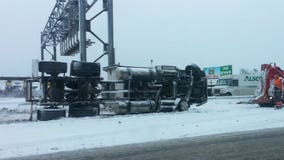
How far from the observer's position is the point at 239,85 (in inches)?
2484

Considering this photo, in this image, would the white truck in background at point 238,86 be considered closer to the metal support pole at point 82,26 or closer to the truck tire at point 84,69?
the metal support pole at point 82,26

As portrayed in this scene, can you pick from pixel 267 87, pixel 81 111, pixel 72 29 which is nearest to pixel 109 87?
pixel 81 111

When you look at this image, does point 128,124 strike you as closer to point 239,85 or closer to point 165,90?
point 165,90

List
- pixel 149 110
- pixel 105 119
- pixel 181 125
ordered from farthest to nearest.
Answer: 1. pixel 149 110
2. pixel 105 119
3. pixel 181 125

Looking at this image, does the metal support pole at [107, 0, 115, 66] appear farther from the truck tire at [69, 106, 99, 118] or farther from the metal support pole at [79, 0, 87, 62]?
the truck tire at [69, 106, 99, 118]

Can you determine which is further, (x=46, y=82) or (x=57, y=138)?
(x=46, y=82)

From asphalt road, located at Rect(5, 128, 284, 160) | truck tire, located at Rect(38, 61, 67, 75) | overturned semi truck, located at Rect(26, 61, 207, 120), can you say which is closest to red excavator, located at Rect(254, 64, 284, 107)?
overturned semi truck, located at Rect(26, 61, 207, 120)

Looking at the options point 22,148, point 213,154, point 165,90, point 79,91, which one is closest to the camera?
point 213,154

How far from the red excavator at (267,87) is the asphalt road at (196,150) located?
1162 centimetres

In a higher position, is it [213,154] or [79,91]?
[79,91]

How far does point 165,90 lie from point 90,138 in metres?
9.61

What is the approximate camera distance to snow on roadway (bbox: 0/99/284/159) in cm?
1025

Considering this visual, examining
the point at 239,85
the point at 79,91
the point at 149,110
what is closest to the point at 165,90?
the point at 149,110

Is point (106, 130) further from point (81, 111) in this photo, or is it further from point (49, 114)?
point (81, 111)
